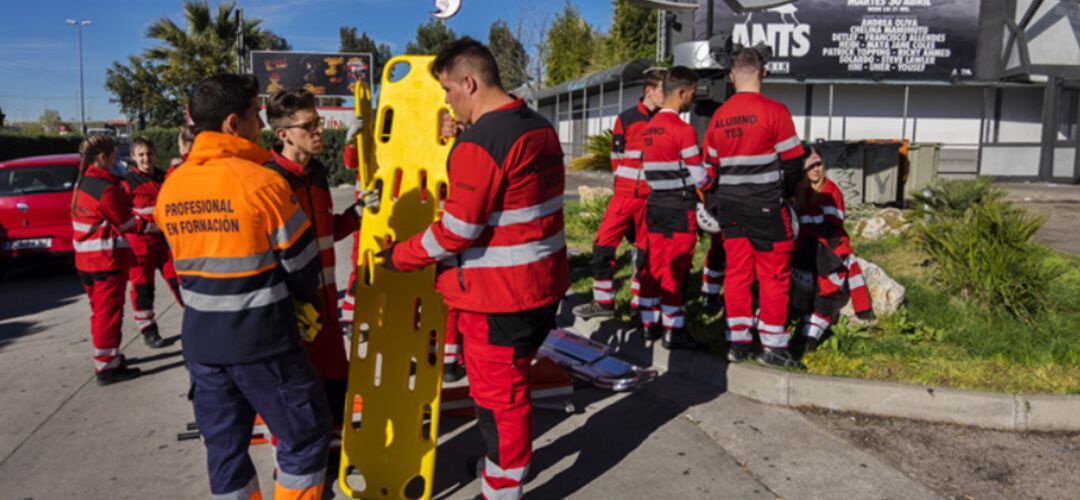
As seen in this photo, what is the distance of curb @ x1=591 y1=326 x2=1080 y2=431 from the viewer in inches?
174

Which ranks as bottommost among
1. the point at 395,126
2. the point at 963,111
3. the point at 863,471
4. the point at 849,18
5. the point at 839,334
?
the point at 863,471

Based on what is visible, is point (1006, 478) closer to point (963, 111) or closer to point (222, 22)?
point (963, 111)

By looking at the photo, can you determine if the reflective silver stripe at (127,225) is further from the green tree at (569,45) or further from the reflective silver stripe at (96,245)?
the green tree at (569,45)

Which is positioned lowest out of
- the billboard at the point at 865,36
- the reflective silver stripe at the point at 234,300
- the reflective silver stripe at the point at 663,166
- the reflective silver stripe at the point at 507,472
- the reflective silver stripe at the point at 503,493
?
the reflective silver stripe at the point at 503,493

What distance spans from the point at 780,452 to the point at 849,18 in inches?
814

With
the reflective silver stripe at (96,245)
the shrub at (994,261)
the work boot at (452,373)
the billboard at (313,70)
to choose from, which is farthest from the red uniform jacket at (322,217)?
the billboard at (313,70)

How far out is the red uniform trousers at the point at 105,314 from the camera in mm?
5523

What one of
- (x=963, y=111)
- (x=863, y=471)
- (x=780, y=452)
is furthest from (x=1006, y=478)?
(x=963, y=111)

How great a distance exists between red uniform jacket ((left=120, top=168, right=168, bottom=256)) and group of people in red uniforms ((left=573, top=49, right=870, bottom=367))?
360cm

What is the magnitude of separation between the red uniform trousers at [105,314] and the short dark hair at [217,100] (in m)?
3.20

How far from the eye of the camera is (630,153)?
6188 millimetres

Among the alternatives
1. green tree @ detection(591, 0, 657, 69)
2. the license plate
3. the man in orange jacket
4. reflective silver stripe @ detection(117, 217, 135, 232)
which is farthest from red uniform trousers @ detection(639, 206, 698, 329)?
green tree @ detection(591, 0, 657, 69)

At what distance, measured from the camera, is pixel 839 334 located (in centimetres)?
558

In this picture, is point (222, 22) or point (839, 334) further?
point (222, 22)
